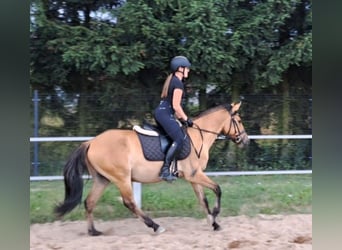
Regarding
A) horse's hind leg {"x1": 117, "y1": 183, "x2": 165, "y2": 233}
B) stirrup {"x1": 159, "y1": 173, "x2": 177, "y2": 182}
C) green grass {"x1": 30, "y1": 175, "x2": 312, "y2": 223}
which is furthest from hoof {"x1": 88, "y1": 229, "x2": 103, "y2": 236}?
stirrup {"x1": 159, "y1": 173, "x2": 177, "y2": 182}

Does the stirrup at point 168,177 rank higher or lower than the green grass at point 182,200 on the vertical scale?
higher

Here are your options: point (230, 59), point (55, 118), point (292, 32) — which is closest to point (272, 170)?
point (230, 59)

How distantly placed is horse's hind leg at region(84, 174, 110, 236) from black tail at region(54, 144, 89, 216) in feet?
0.73

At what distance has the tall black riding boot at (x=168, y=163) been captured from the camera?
4.36 meters

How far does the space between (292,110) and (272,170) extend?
3.93 feet

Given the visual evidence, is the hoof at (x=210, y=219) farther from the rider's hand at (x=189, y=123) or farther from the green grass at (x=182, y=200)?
the rider's hand at (x=189, y=123)

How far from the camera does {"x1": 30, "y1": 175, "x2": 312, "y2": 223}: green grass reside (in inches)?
203

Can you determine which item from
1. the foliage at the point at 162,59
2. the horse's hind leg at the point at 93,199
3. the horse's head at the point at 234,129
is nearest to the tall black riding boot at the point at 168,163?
the horse's hind leg at the point at 93,199

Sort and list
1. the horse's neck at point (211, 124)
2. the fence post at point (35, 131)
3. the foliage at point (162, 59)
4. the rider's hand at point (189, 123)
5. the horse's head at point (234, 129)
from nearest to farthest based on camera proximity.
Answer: the rider's hand at point (189, 123)
the horse's neck at point (211, 124)
the horse's head at point (234, 129)
the fence post at point (35, 131)
the foliage at point (162, 59)

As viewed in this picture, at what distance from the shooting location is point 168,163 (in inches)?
174

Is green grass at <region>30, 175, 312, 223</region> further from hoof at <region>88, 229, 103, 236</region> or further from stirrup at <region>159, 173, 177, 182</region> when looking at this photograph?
stirrup at <region>159, 173, 177, 182</region>

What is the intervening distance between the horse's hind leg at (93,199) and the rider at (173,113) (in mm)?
642

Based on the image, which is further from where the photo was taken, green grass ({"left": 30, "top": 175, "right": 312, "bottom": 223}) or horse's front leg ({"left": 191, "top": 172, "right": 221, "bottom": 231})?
green grass ({"left": 30, "top": 175, "right": 312, "bottom": 223})
